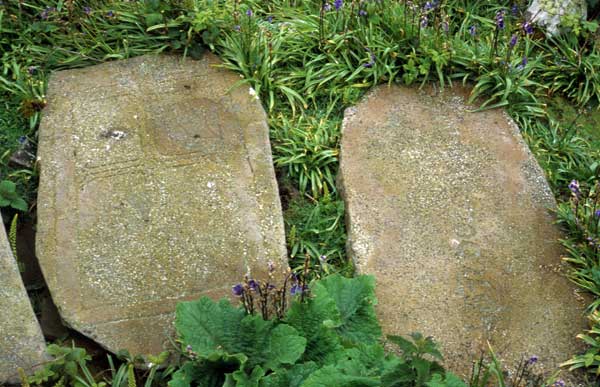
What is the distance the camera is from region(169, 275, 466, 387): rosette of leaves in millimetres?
3250

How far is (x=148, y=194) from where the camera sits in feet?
13.6

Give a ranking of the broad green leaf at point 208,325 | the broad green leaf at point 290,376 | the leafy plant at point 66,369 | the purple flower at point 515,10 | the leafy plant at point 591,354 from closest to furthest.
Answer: the broad green leaf at point 290,376 → the broad green leaf at point 208,325 → the leafy plant at point 66,369 → the leafy plant at point 591,354 → the purple flower at point 515,10

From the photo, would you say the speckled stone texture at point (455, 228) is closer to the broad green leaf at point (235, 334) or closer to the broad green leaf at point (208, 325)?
the broad green leaf at point (235, 334)

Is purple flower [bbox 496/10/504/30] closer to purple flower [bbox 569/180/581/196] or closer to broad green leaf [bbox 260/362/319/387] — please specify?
purple flower [bbox 569/180/581/196]

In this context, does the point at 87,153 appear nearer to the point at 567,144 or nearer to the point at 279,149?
the point at 279,149

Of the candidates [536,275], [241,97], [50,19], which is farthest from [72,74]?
[536,275]

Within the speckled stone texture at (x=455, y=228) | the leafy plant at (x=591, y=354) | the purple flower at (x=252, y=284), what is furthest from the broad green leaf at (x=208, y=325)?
the leafy plant at (x=591, y=354)

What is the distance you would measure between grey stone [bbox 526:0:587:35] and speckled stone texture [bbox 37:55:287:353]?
1676mm

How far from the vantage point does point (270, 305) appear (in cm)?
371

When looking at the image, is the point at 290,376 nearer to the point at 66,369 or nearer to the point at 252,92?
the point at 66,369

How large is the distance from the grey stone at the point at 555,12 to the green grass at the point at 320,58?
73mm

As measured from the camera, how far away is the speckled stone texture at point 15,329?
11.5 ft

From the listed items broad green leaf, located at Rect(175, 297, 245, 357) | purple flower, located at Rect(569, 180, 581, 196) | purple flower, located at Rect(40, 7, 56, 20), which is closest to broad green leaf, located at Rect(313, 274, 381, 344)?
broad green leaf, located at Rect(175, 297, 245, 357)

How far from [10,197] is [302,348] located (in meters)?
1.64
